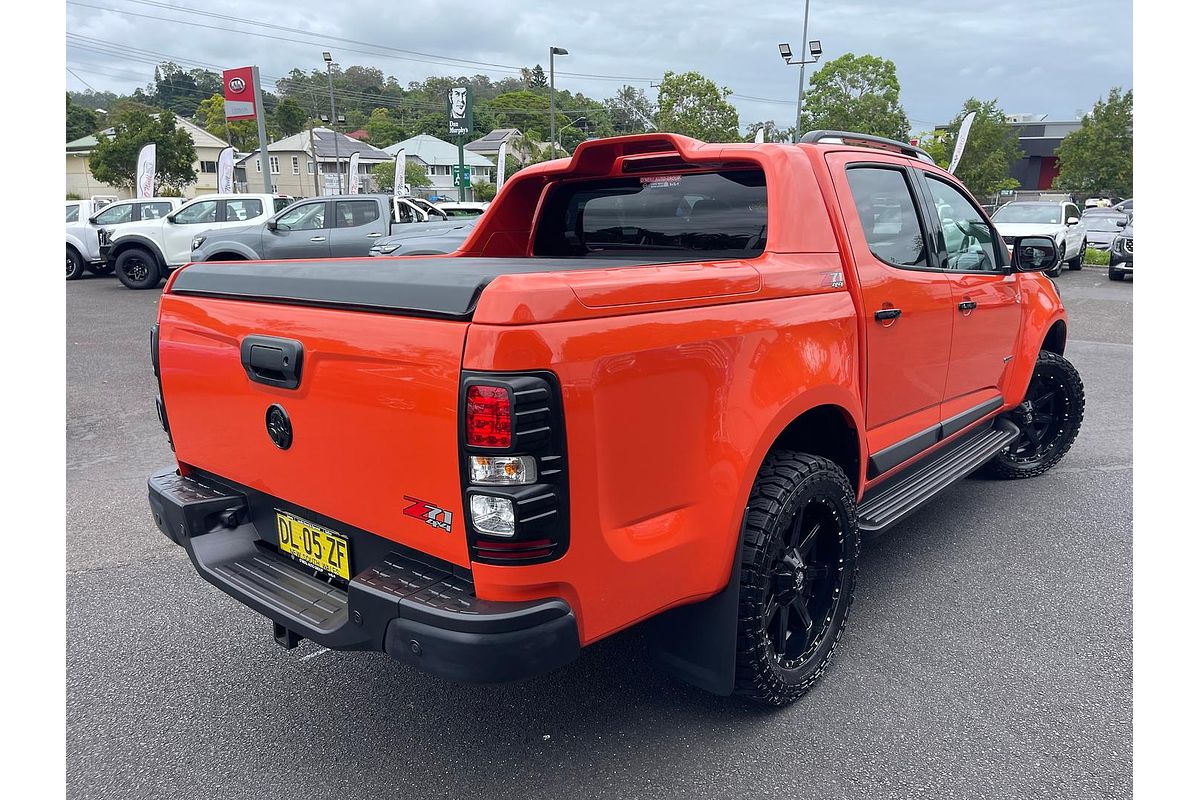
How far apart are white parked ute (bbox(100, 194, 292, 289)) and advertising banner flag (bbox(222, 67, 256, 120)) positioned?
8408 mm

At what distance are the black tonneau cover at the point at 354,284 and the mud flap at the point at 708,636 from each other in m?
1.14

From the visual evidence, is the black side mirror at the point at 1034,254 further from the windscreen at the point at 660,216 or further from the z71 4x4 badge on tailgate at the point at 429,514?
the z71 4x4 badge on tailgate at the point at 429,514

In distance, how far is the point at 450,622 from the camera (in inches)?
77.6

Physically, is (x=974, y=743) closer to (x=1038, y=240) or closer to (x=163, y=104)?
(x=1038, y=240)

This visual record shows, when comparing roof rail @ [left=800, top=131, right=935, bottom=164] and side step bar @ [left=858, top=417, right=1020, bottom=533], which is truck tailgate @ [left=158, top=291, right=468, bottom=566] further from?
roof rail @ [left=800, top=131, right=935, bottom=164]

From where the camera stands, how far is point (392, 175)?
2702 inches

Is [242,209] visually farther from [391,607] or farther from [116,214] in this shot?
[391,607]

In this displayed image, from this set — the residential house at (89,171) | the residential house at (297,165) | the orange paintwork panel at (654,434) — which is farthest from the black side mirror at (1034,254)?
the residential house at (297,165)

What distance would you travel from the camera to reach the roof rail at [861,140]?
3531 mm

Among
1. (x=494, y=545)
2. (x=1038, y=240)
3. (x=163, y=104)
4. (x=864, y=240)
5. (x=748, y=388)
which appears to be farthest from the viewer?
(x=163, y=104)

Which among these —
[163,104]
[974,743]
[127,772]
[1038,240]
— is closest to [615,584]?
[974,743]

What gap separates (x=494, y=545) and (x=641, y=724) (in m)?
1.16

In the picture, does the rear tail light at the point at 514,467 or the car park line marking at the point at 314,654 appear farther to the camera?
the car park line marking at the point at 314,654
